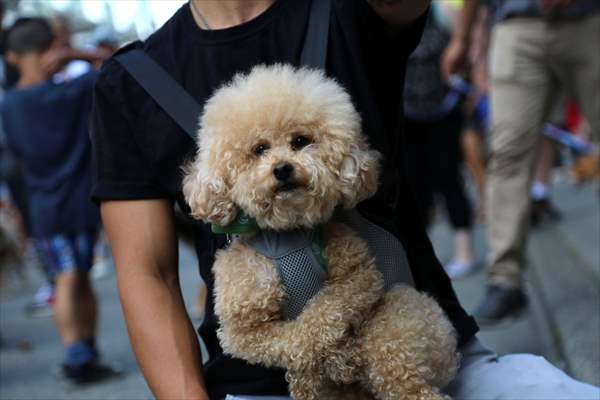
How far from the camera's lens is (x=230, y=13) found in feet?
7.36

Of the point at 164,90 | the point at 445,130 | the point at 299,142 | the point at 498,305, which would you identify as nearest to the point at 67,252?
the point at 498,305

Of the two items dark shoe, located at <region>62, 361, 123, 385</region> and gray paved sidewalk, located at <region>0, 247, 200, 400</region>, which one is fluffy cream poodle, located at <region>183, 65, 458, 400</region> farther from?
dark shoe, located at <region>62, 361, 123, 385</region>

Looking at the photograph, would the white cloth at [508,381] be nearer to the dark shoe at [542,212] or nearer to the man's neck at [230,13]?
the man's neck at [230,13]

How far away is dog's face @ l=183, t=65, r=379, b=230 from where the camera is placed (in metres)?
1.77

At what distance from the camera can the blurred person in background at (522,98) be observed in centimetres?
463

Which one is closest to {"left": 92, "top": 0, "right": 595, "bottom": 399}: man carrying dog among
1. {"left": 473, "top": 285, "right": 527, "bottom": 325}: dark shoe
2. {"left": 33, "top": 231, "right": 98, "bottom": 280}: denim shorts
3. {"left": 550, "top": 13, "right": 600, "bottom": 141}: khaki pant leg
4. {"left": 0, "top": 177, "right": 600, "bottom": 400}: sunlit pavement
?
{"left": 0, "top": 177, "right": 600, "bottom": 400}: sunlit pavement

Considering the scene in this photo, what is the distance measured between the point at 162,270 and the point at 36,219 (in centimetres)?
364

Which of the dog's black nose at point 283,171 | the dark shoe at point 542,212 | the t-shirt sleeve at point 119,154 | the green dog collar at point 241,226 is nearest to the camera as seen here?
the dog's black nose at point 283,171

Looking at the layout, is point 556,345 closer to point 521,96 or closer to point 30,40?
point 521,96

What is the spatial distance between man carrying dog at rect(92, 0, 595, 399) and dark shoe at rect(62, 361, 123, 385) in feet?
9.86

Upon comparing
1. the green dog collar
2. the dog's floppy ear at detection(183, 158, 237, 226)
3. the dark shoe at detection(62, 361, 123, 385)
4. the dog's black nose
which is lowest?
the dark shoe at detection(62, 361, 123, 385)

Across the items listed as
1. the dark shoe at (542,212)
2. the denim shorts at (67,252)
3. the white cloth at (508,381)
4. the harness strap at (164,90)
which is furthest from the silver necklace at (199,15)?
the dark shoe at (542,212)

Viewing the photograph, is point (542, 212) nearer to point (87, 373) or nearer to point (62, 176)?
point (62, 176)

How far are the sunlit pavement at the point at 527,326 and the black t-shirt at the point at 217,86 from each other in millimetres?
1544
